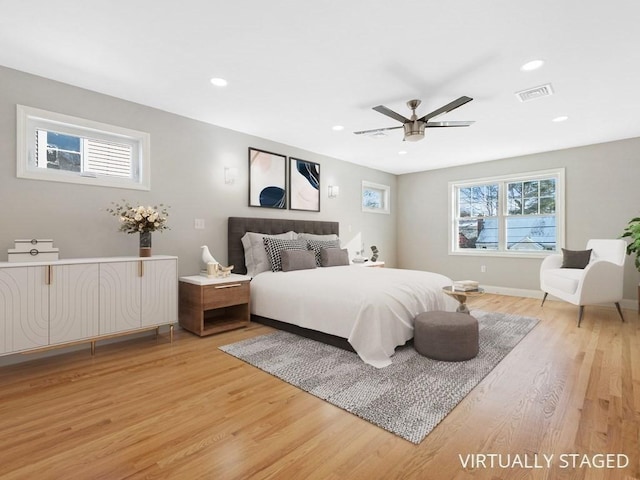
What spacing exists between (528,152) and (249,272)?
5.08m

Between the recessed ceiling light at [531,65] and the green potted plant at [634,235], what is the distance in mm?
3026

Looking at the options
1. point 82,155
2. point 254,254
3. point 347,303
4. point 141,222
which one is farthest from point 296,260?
point 82,155

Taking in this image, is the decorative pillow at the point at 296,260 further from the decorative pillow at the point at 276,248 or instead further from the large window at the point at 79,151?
the large window at the point at 79,151

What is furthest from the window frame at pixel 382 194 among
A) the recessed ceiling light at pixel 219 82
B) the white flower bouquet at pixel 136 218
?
the white flower bouquet at pixel 136 218

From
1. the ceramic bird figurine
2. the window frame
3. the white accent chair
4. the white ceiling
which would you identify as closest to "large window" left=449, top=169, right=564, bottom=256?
the white accent chair

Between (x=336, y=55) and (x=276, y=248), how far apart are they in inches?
93.4

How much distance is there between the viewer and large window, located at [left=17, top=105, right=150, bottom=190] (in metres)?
2.84

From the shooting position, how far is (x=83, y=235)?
309 centimetres

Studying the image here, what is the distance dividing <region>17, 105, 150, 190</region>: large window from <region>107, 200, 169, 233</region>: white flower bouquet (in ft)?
0.85

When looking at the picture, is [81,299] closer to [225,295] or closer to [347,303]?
[225,295]

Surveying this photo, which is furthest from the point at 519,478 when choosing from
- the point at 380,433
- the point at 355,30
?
the point at 355,30

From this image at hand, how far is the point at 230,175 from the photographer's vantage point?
4211mm

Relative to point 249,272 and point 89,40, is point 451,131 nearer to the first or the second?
point 249,272

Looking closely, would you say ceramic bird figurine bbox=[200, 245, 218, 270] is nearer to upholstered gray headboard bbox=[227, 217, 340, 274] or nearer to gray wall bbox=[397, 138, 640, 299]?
upholstered gray headboard bbox=[227, 217, 340, 274]
